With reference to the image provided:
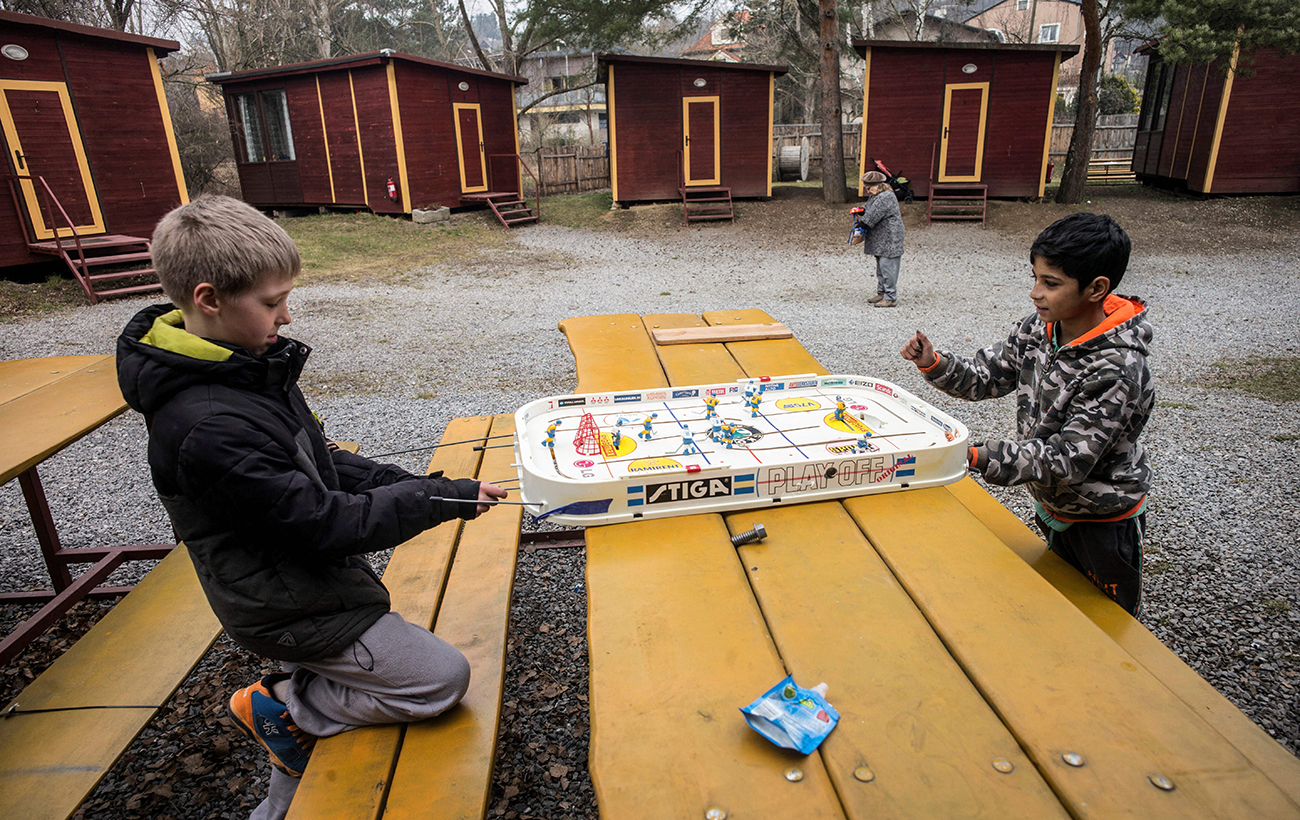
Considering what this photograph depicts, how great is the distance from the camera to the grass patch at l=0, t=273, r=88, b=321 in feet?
32.2

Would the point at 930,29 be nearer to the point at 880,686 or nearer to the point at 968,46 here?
the point at 968,46

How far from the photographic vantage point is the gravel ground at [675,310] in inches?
110

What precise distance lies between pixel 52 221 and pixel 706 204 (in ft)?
39.1

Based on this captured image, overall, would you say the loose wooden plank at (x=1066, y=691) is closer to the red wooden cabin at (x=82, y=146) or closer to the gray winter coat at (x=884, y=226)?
the gray winter coat at (x=884, y=226)

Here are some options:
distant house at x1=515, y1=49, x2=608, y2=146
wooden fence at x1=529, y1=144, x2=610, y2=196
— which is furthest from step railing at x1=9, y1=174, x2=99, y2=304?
distant house at x1=515, y1=49, x2=608, y2=146

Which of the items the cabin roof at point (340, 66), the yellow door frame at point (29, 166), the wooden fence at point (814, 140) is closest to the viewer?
the yellow door frame at point (29, 166)

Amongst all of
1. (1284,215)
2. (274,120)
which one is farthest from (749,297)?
(274,120)

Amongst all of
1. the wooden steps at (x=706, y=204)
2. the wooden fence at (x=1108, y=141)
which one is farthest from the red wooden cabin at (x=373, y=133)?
the wooden fence at (x=1108, y=141)

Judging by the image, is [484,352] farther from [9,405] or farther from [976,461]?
[976,461]

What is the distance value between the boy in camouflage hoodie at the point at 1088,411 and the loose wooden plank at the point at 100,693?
2.57 m

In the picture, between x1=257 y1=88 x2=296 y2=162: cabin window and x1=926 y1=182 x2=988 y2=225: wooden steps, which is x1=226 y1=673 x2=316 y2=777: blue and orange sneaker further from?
x1=257 y1=88 x2=296 y2=162: cabin window

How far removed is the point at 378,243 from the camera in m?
14.9

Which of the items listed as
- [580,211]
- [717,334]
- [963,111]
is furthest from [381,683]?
[963,111]

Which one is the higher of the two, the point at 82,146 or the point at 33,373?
the point at 82,146
